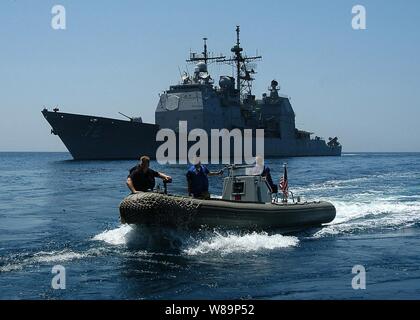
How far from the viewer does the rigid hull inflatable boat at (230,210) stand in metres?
12.0

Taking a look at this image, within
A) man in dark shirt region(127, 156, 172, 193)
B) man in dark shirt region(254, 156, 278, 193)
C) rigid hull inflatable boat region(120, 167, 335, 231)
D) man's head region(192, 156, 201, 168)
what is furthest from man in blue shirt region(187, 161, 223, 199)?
man in dark shirt region(254, 156, 278, 193)

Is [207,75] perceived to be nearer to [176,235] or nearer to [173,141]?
[173,141]

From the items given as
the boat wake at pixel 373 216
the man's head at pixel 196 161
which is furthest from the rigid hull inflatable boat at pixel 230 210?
the man's head at pixel 196 161

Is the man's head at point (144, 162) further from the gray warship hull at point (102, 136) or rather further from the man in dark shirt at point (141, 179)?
the gray warship hull at point (102, 136)

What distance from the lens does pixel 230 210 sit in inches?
505

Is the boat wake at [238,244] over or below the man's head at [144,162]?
below

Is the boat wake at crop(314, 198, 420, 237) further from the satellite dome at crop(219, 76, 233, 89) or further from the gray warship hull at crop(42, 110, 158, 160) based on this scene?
the satellite dome at crop(219, 76, 233, 89)

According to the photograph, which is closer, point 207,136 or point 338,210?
point 338,210

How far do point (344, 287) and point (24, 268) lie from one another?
6.00 m

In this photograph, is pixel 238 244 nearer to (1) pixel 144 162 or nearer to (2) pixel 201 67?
(1) pixel 144 162

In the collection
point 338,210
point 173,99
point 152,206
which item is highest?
point 173,99

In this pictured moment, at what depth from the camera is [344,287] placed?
9.04 metres
